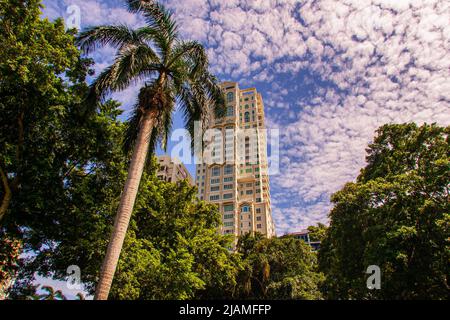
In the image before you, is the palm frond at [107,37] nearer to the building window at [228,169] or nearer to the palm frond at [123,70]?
the palm frond at [123,70]

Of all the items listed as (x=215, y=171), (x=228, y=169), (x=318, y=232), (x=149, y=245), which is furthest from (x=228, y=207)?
(x=149, y=245)

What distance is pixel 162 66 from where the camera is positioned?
39.6 ft

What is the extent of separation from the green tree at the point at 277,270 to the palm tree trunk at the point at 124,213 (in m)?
19.6

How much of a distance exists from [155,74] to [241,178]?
90.9 meters

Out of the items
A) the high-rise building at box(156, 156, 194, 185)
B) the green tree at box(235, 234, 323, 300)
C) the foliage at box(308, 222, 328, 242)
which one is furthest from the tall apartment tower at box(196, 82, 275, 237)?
the foliage at box(308, 222, 328, 242)

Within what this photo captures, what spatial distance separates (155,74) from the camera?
1225cm

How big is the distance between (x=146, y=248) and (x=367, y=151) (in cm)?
1643

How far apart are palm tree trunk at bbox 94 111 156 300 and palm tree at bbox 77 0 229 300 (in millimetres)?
36

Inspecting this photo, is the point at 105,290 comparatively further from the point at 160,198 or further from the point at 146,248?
the point at 160,198

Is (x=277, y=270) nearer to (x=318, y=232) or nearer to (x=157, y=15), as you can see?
(x=318, y=232)

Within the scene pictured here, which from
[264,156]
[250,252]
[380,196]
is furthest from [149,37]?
[264,156]

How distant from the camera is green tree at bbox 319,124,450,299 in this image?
1490cm

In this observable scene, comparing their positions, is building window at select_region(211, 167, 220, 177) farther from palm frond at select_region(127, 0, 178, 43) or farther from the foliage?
palm frond at select_region(127, 0, 178, 43)

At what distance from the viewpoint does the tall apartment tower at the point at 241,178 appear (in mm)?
95750
